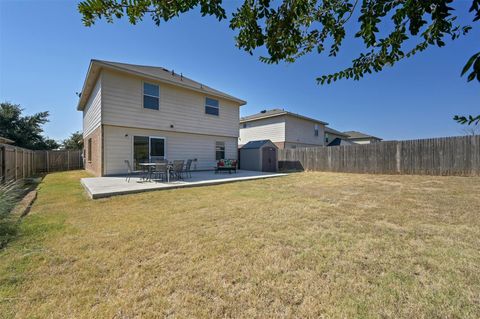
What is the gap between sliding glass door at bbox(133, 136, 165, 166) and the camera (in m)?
11.4

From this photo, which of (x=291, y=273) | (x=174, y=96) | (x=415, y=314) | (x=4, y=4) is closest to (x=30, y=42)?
(x=4, y=4)

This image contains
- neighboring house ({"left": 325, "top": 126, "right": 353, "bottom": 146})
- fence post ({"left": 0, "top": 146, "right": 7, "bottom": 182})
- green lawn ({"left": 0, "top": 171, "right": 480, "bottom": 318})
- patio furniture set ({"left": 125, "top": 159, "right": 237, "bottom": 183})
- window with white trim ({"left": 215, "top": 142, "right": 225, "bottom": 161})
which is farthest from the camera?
neighboring house ({"left": 325, "top": 126, "right": 353, "bottom": 146})

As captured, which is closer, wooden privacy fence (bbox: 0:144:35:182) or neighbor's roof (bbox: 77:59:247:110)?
wooden privacy fence (bbox: 0:144:35:182)

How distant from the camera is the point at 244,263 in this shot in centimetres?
267

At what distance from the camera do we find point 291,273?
2.46m

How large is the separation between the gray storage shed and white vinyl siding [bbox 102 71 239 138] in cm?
162

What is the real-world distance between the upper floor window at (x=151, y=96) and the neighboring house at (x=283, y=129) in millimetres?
12995

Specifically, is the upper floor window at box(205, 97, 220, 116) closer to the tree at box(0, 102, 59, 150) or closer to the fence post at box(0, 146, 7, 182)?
the fence post at box(0, 146, 7, 182)

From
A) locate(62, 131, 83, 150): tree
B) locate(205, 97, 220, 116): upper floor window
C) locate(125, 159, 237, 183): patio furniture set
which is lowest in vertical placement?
locate(125, 159, 237, 183): patio furniture set

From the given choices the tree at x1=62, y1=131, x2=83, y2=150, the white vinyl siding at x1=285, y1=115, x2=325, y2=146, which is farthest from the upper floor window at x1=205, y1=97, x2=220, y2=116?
the tree at x1=62, y1=131, x2=83, y2=150

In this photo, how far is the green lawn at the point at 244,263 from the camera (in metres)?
1.95

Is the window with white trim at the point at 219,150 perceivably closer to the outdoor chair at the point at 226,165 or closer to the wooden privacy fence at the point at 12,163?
the outdoor chair at the point at 226,165

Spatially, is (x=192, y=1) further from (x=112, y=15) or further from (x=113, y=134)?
(x=113, y=134)

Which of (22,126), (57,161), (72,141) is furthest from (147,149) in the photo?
(72,141)
